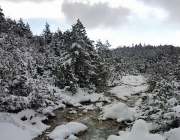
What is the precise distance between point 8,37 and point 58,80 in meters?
7.51

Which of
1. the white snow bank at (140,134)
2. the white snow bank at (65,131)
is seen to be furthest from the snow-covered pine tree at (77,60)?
the white snow bank at (140,134)

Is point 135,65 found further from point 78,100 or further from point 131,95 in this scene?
point 78,100

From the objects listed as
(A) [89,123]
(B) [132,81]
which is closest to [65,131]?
(A) [89,123]

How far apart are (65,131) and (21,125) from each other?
2258 mm

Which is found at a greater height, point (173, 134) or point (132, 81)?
point (132, 81)

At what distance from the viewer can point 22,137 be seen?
940cm

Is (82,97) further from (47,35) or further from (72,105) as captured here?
(47,35)

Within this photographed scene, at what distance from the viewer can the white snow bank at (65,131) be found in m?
9.97

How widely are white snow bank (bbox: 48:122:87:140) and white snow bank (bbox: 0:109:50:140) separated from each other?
93cm

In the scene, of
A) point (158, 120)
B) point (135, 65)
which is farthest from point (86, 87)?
point (135, 65)

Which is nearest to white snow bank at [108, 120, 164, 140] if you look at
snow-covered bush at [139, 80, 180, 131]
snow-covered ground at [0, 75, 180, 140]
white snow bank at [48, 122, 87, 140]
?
snow-covered ground at [0, 75, 180, 140]

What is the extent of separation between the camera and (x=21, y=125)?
1049 cm

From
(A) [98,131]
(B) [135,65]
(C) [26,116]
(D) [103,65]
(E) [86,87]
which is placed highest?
(B) [135,65]

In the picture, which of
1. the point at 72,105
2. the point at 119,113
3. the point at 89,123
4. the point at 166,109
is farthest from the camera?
the point at 72,105
